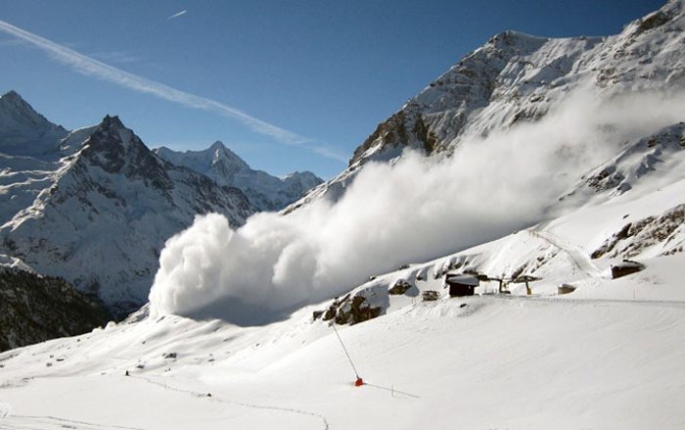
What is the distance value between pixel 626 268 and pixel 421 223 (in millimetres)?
112532

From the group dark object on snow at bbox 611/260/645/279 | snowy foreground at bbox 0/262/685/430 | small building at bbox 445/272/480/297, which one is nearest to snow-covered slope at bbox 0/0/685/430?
snowy foreground at bbox 0/262/685/430

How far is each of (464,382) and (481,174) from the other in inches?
6200

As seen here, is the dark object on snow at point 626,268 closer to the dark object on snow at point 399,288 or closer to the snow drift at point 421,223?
the dark object on snow at point 399,288

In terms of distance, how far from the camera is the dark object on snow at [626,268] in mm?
50375

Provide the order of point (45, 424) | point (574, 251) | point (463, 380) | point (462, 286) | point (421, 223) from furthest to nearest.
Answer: point (421, 223), point (574, 251), point (462, 286), point (463, 380), point (45, 424)

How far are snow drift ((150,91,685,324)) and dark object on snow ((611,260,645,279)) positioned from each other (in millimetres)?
85641

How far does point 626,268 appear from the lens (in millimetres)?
50656

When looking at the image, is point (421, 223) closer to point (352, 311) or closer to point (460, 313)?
point (352, 311)

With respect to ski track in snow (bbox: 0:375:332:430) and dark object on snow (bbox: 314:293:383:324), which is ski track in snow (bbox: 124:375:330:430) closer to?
ski track in snow (bbox: 0:375:332:430)

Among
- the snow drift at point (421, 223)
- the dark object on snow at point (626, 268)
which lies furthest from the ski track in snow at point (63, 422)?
the snow drift at point (421, 223)

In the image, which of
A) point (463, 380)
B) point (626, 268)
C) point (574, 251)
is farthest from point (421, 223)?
point (463, 380)

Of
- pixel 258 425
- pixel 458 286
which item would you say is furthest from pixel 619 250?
pixel 258 425

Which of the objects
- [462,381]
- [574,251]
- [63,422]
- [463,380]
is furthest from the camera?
[574,251]

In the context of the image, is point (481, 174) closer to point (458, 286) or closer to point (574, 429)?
point (458, 286)
